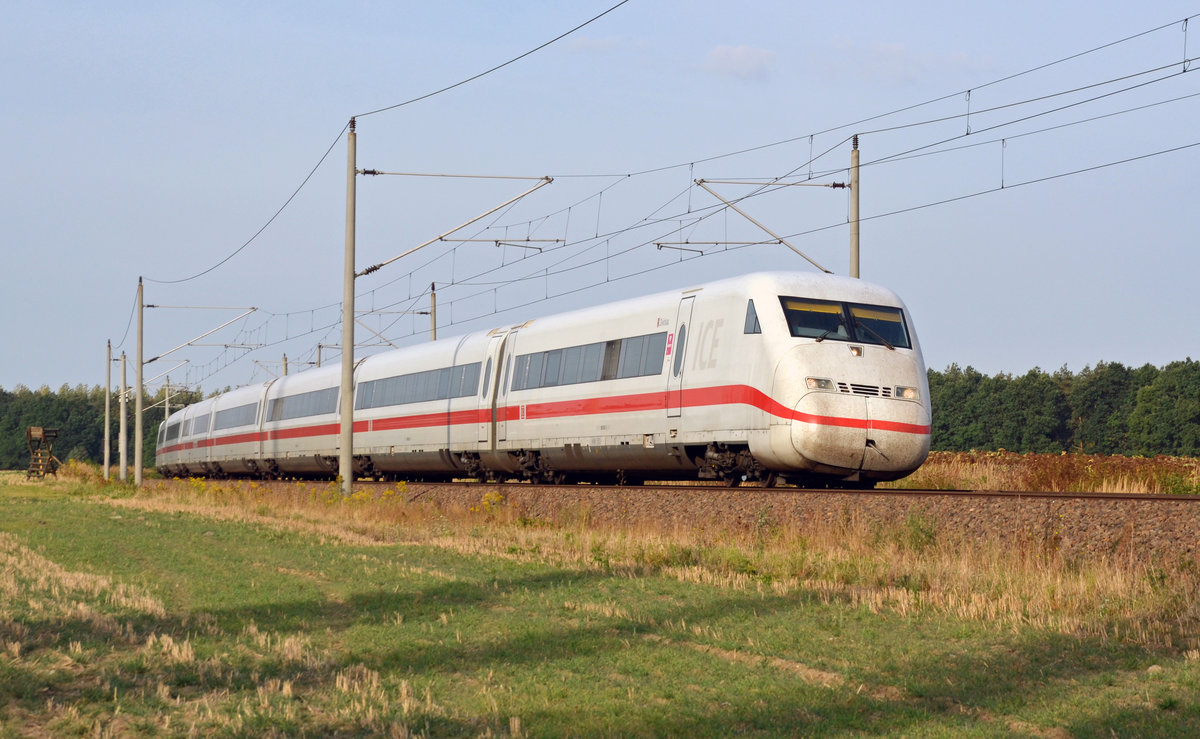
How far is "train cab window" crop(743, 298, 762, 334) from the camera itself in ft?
64.9

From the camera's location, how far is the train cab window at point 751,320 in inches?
779

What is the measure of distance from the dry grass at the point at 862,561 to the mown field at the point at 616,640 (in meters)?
0.04

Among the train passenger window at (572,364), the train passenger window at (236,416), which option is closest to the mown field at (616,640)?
the train passenger window at (572,364)

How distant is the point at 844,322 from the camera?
19.9 metres

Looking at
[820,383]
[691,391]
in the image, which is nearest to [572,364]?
[691,391]

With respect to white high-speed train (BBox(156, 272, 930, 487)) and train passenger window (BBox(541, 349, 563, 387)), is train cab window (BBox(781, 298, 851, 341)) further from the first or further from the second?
train passenger window (BBox(541, 349, 563, 387))

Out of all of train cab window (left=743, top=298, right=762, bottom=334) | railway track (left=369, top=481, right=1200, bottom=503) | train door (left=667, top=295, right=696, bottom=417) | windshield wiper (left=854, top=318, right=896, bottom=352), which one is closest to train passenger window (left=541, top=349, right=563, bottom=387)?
railway track (left=369, top=481, right=1200, bottom=503)

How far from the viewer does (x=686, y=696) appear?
7.80 m

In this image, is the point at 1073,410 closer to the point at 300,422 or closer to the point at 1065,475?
the point at 300,422

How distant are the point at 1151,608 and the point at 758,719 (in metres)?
4.38

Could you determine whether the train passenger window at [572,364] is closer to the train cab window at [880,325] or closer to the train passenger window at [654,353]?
the train passenger window at [654,353]

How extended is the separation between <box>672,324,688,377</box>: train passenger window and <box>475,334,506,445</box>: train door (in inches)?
292

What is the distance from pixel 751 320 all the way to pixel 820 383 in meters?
1.65

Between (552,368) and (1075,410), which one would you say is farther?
(1075,410)
